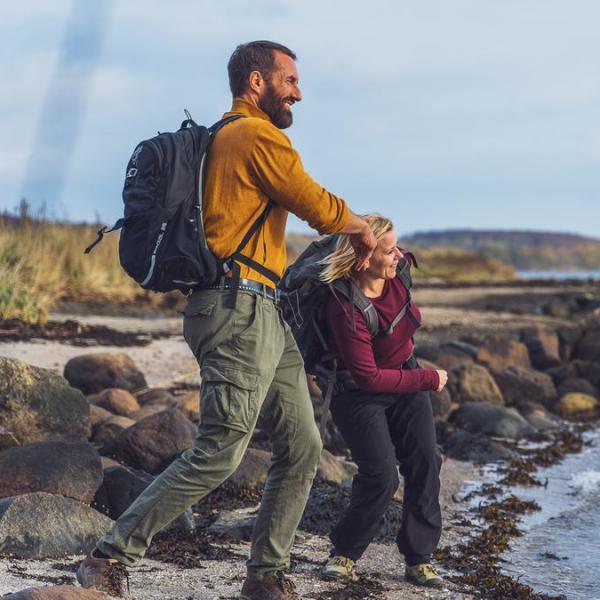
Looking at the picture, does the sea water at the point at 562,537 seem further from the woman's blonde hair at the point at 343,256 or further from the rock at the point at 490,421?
the woman's blonde hair at the point at 343,256

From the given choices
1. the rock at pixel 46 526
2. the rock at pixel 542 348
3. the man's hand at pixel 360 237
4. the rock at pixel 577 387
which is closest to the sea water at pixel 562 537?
the man's hand at pixel 360 237

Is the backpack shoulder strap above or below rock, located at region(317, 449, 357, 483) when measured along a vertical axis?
above

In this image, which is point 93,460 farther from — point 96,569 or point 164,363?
point 164,363

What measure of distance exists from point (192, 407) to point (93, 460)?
10.3ft

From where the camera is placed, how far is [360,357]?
15.6 feet

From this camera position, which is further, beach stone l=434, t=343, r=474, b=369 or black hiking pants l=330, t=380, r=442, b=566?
beach stone l=434, t=343, r=474, b=369

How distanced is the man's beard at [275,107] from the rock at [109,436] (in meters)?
3.22

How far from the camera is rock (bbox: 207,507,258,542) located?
569cm

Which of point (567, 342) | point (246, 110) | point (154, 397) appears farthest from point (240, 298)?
point (567, 342)

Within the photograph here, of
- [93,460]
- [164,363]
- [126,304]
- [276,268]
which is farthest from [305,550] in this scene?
[126,304]

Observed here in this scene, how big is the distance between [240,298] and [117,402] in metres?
4.65

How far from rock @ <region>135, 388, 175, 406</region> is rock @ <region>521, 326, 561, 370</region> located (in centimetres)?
718

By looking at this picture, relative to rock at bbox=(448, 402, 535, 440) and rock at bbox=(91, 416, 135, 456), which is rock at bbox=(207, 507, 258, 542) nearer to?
rock at bbox=(91, 416, 135, 456)

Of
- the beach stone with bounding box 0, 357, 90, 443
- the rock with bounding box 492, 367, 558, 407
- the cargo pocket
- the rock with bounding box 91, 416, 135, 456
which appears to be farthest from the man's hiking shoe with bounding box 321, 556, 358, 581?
the rock with bounding box 492, 367, 558, 407
